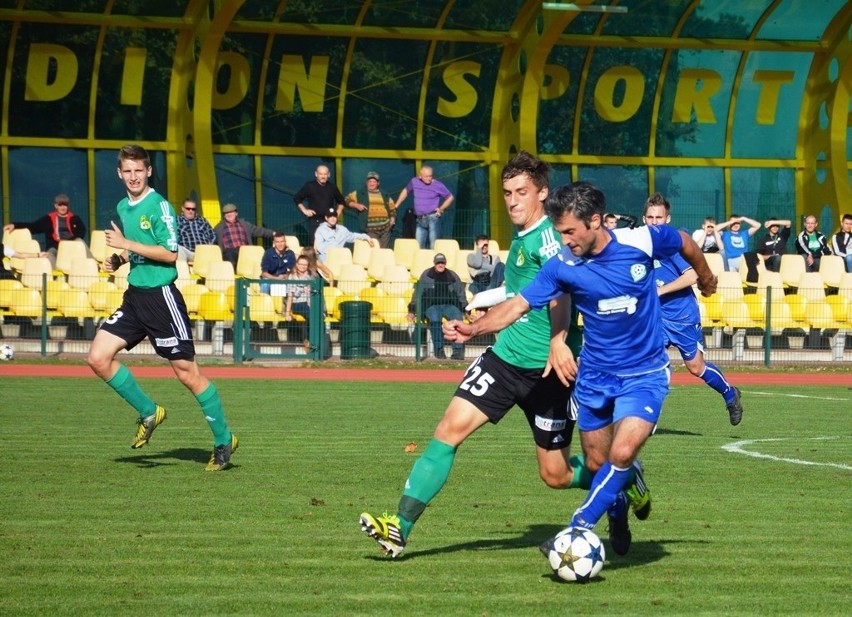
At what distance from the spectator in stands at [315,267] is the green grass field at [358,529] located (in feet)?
25.6

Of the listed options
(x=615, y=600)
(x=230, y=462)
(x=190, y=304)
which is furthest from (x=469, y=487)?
(x=190, y=304)

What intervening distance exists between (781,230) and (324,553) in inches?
791

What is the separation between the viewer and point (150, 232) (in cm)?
1006

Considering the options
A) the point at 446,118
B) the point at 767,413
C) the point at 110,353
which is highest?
the point at 446,118

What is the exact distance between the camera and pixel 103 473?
9992 millimetres

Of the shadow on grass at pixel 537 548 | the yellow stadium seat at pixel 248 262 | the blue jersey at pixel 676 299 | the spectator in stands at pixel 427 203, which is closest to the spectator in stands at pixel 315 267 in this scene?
the yellow stadium seat at pixel 248 262

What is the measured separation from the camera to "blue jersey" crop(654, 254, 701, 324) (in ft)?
39.6

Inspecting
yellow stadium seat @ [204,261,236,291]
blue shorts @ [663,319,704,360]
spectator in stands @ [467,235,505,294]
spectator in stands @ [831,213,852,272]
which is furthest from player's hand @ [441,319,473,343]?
spectator in stands @ [831,213,852,272]

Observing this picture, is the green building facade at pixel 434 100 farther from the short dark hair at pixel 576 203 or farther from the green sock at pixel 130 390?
the short dark hair at pixel 576 203

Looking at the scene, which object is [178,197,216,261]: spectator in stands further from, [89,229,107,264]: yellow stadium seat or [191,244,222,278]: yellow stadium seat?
[89,229,107,264]: yellow stadium seat

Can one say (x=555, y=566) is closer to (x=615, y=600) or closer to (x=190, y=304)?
(x=615, y=600)

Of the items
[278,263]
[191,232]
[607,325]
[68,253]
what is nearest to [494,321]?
[607,325]

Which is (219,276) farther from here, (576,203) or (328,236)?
(576,203)

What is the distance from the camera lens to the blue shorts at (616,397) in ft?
21.6
